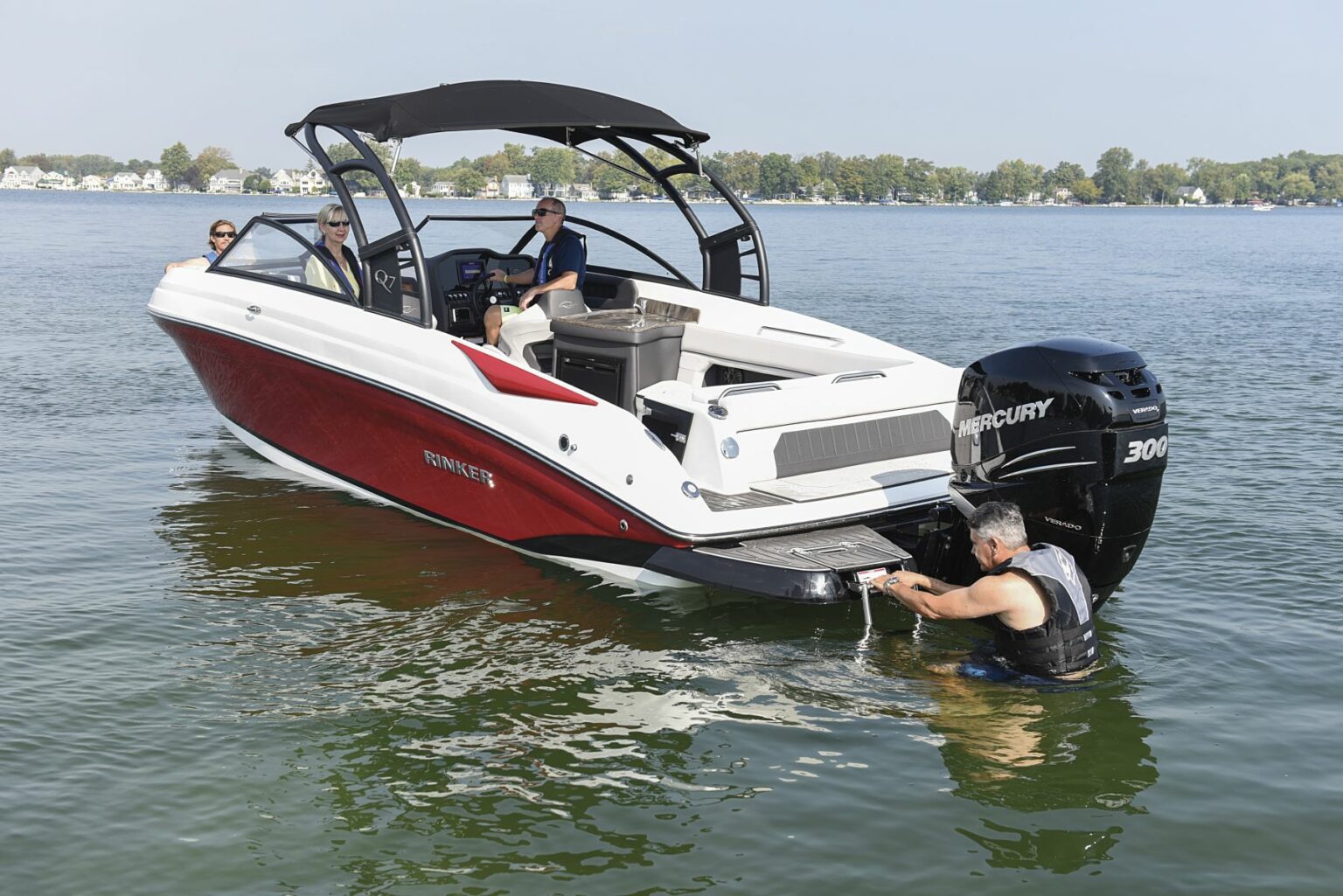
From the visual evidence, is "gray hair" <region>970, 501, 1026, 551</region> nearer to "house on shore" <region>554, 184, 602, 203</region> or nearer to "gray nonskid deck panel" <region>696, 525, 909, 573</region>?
"gray nonskid deck panel" <region>696, 525, 909, 573</region>

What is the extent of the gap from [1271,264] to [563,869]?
39798 mm

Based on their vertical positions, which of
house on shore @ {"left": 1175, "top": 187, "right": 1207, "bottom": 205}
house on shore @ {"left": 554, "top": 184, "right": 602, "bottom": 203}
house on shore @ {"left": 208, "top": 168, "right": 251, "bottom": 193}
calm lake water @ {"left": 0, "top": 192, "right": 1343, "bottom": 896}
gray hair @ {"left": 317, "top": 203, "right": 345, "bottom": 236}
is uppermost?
house on shore @ {"left": 1175, "top": 187, "right": 1207, "bottom": 205}

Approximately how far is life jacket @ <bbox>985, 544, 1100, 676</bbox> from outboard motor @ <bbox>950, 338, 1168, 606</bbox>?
164 mm

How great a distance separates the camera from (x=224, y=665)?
568cm

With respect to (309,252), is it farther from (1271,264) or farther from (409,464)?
(1271,264)

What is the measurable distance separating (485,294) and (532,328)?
1.34 metres

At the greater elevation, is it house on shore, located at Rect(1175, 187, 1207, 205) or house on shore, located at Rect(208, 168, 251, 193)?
house on shore, located at Rect(1175, 187, 1207, 205)

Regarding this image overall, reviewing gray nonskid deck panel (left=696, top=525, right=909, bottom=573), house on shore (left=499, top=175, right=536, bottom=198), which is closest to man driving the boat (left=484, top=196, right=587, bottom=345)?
house on shore (left=499, top=175, right=536, bottom=198)

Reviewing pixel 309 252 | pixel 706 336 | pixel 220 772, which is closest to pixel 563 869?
pixel 220 772

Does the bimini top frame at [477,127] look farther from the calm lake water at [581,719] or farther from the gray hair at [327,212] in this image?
the calm lake water at [581,719]

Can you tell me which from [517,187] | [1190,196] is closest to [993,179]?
[1190,196]

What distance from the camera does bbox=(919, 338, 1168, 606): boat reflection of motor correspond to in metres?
5.17

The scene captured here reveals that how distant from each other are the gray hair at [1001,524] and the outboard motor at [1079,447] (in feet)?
0.76

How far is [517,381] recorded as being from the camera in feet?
20.9
